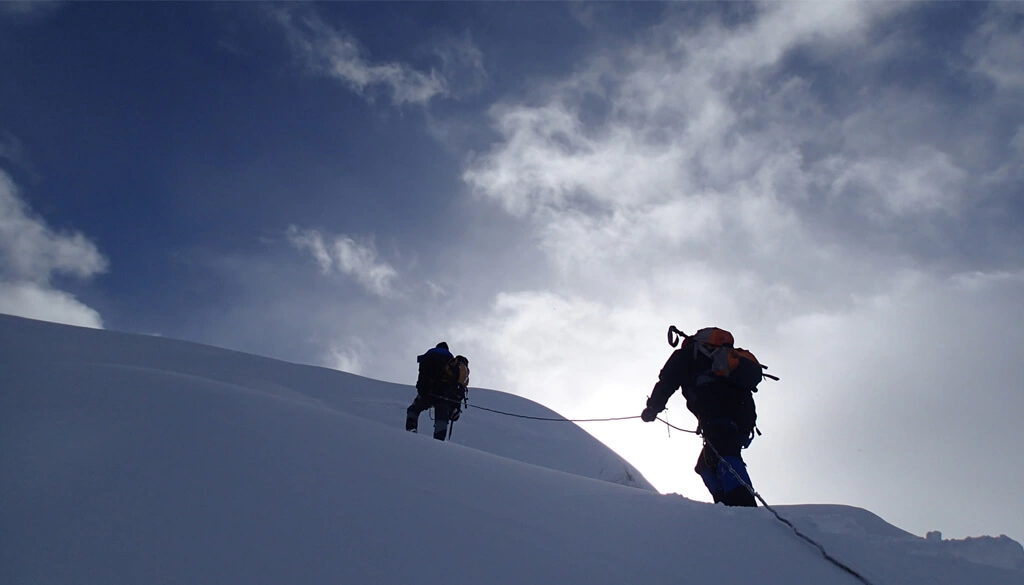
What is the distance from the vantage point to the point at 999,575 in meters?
2.27

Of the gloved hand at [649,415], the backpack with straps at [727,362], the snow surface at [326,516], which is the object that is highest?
the backpack with straps at [727,362]

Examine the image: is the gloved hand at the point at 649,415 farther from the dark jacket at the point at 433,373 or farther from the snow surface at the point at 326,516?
the dark jacket at the point at 433,373

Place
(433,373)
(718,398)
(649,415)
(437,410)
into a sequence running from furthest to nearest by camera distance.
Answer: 1. (433,373)
2. (437,410)
3. (649,415)
4. (718,398)

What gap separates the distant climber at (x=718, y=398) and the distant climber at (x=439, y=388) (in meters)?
2.95

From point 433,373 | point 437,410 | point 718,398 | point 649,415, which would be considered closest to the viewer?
point 718,398

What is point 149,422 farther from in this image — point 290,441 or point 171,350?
point 171,350

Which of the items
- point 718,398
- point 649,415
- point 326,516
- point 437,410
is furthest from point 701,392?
point 437,410

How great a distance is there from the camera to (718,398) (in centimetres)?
438

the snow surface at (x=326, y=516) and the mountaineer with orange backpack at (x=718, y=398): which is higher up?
the mountaineer with orange backpack at (x=718, y=398)

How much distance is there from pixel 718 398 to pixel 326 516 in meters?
3.17

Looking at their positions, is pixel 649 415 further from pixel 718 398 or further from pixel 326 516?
pixel 326 516

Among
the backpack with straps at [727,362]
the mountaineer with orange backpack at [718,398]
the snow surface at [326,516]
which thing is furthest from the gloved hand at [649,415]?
the snow surface at [326,516]

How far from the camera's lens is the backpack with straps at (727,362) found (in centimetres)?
441

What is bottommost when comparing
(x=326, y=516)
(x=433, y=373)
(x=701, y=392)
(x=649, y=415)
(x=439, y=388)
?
(x=326, y=516)
